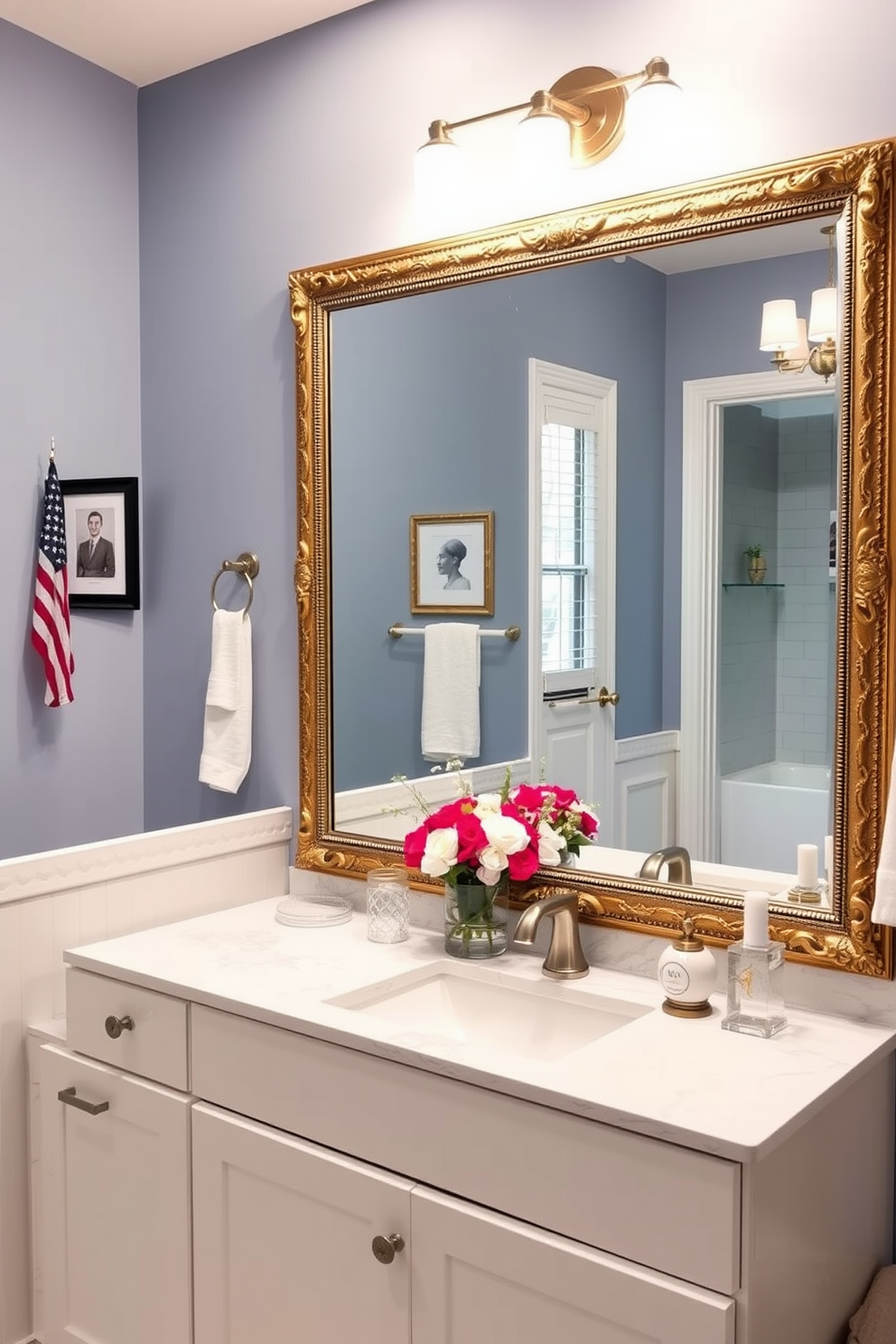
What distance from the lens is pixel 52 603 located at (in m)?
2.45

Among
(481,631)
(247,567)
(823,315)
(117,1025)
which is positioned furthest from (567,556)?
(117,1025)

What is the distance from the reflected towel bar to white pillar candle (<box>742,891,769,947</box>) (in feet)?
2.11

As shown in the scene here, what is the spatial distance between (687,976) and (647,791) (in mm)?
355

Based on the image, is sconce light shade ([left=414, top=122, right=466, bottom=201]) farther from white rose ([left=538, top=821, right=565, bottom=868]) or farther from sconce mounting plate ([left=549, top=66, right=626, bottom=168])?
white rose ([left=538, top=821, right=565, bottom=868])

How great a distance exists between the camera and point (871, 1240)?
167cm

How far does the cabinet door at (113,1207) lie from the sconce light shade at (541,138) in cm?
156

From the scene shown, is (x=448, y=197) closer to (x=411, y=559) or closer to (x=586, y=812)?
(x=411, y=559)

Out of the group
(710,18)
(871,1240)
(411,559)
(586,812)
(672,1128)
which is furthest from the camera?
(411,559)

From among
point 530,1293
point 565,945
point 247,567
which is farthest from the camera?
point 247,567

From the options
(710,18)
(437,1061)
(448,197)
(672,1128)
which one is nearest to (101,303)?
(448,197)

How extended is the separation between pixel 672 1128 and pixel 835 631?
745 millimetres

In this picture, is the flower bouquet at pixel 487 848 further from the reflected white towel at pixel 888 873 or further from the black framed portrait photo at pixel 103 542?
the black framed portrait photo at pixel 103 542

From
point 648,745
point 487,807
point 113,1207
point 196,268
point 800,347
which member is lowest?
point 113,1207

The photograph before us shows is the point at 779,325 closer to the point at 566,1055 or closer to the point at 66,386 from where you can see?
the point at 566,1055
